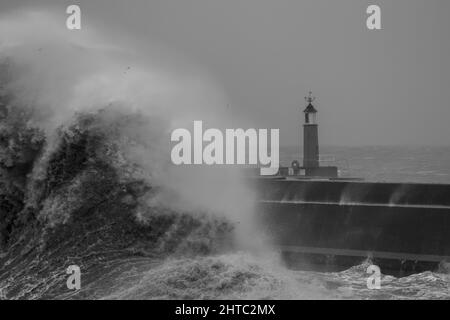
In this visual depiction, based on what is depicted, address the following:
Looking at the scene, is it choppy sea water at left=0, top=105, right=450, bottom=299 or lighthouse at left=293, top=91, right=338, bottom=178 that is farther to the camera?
lighthouse at left=293, top=91, right=338, bottom=178

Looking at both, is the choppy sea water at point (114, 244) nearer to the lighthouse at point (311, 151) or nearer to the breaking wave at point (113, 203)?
the breaking wave at point (113, 203)

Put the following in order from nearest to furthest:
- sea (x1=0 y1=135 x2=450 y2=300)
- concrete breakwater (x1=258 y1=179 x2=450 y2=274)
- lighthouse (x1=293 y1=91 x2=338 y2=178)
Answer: sea (x1=0 y1=135 x2=450 y2=300) → concrete breakwater (x1=258 y1=179 x2=450 y2=274) → lighthouse (x1=293 y1=91 x2=338 y2=178)

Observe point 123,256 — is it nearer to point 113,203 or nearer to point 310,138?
point 113,203

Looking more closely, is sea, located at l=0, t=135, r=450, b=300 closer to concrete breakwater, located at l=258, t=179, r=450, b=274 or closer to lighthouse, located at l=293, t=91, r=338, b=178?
concrete breakwater, located at l=258, t=179, r=450, b=274

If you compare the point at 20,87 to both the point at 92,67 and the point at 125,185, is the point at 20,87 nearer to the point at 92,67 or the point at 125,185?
the point at 92,67

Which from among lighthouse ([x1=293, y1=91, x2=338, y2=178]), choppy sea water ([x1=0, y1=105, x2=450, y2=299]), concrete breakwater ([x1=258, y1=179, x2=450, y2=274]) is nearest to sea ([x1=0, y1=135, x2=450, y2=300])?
choppy sea water ([x1=0, y1=105, x2=450, y2=299])

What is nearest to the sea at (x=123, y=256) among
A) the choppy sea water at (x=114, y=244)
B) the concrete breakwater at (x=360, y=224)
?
the choppy sea water at (x=114, y=244)

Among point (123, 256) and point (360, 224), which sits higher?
point (360, 224)

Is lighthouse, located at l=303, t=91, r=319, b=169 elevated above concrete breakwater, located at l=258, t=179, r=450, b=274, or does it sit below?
above

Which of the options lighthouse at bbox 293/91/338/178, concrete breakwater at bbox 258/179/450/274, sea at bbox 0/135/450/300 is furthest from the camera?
lighthouse at bbox 293/91/338/178

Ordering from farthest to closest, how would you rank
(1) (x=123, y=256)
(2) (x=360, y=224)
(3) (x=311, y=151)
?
(3) (x=311, y=151) < (2) (x=360, y=224) < (1) (x=123, y=256)

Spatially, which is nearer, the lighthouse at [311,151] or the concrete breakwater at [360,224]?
the concrete breakwater at [360,224]

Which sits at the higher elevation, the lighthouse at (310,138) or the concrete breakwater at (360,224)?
the lighthouse at (310,138)

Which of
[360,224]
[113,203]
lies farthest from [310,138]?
[113,203]
